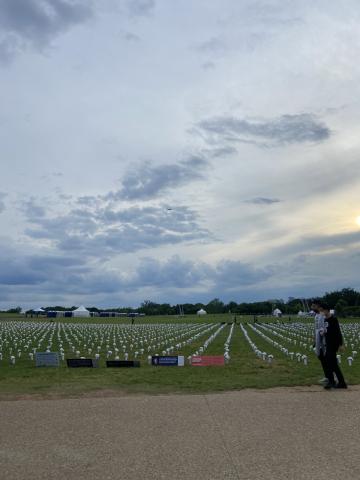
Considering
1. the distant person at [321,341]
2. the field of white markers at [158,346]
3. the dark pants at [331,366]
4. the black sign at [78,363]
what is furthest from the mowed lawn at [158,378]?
the field of white markers at [158,346]

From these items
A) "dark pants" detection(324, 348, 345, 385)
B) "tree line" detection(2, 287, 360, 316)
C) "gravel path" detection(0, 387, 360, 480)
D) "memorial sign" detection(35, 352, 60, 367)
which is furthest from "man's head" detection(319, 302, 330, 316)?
"tree line" detection(2, 287, 360, 316)

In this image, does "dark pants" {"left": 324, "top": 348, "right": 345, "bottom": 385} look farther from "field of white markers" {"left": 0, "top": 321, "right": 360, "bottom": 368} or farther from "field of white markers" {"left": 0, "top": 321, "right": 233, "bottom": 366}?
"field of white markers" {"left": 0, "top": 321, "right": 233, "bottom": 366}

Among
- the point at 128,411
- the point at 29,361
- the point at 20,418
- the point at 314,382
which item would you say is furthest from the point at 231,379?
the point at 29,361

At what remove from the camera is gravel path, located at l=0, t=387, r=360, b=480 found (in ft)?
16.8

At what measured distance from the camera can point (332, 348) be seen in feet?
32.9

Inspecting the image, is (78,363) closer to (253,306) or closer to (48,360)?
(48,360)

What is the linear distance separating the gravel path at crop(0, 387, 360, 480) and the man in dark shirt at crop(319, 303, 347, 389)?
3.20 ft

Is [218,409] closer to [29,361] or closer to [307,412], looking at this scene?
[307,412]

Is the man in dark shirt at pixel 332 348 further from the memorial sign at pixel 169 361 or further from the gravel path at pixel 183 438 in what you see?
the memorial sign at pixel 169 361

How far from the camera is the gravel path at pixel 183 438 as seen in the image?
5.11 metres

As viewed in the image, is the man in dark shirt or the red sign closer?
the man in dark shirt

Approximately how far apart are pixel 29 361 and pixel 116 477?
1416 centimetres

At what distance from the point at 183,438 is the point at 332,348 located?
484cm

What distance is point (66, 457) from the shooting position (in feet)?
18.3
